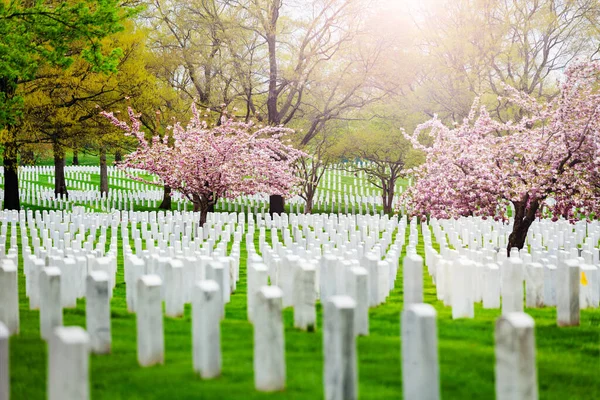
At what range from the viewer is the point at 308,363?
4863mm

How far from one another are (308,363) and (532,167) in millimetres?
8346

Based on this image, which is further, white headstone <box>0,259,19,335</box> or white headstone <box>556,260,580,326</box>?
white headstone <box>556,260,580,326</box>

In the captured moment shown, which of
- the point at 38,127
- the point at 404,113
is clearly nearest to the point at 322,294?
the point at 38,127

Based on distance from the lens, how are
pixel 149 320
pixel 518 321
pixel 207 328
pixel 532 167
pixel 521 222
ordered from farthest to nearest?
pixel 521 222
pixel 532 167
pixel 149 320
pixel 207 328
pixel 518 321

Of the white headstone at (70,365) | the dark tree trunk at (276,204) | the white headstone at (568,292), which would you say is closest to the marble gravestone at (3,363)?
the white headstone at (70,365)

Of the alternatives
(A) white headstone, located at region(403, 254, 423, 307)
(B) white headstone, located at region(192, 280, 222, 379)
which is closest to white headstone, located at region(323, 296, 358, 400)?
(B) white headstone, located at region(192, 280, 222, 379)

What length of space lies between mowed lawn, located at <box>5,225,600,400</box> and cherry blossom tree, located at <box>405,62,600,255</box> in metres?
5.38

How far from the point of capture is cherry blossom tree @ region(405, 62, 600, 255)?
39.2 feet

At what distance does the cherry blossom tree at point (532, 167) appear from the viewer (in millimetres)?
11953

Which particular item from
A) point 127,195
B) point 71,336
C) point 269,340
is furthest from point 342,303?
point 127,195

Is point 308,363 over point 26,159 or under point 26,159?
under

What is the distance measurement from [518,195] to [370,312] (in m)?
5.69

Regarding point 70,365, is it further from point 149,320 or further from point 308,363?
point 308,363

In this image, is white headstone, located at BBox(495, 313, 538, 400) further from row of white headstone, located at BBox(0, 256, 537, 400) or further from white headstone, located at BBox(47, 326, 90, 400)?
white headstone, located at BBox(47, 326, 90, 400)
